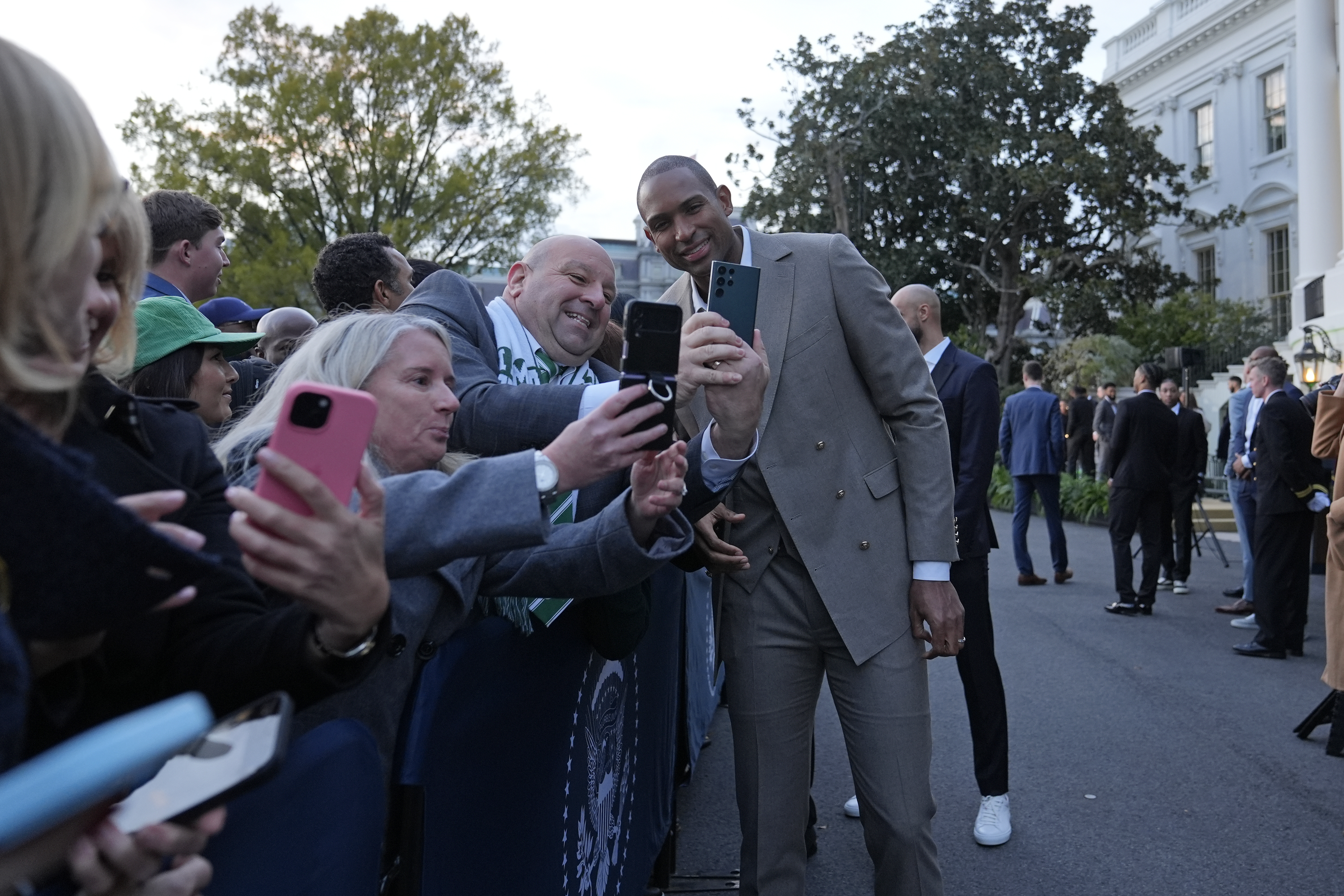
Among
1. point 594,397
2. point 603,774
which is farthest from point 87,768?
point 603,774

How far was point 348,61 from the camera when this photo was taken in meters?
21.4

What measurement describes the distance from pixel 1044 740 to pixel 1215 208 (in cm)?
3147

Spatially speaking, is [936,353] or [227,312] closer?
[936,353]

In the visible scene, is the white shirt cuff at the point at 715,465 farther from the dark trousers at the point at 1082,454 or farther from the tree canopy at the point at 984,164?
the tree canopy at the point at 984,164

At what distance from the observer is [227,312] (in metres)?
5.22

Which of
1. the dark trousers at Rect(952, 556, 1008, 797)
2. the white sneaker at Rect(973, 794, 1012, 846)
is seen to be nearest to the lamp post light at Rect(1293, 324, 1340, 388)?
the dark trousers at Rect(952, 556, 1008, 797)

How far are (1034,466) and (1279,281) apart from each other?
2402 cm

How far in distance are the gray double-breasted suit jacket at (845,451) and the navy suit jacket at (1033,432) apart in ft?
26.6

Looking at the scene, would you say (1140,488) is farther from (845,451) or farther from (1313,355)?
(845,451)

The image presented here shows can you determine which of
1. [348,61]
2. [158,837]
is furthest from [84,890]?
[348,61]

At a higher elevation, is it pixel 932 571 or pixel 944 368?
pixel 944 368

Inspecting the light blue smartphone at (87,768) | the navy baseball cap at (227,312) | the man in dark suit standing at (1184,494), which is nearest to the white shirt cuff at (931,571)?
the light blue smartphone at (87,768)

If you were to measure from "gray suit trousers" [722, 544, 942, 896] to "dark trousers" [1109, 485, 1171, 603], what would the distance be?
683 centimetres

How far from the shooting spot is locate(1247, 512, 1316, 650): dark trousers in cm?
722
